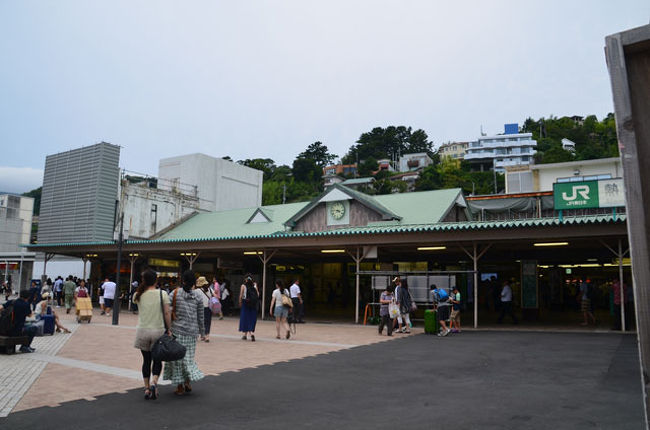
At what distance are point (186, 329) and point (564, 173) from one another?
36220mm

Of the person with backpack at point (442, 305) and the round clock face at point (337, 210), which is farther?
the round clock face at point (337, 210)

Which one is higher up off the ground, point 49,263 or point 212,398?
point 49,263

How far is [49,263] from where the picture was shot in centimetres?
4000

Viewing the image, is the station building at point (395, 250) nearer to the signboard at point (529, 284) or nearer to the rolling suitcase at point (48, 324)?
the signboard at point (529, 284)

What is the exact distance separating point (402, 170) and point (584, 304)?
104 m

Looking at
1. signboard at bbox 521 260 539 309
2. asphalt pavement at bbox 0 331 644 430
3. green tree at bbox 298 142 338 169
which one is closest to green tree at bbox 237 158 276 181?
green tree at bbox 298 142 338 169

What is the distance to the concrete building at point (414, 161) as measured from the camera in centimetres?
11756

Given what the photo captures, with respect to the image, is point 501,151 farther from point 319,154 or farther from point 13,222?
point 13,222

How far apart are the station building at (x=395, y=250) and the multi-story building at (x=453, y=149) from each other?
4049 inches

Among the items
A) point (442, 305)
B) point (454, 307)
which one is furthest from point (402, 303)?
point (454, 307)

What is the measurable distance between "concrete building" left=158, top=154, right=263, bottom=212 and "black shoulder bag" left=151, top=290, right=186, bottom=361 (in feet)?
113

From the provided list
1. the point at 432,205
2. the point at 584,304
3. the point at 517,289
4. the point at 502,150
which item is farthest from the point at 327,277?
the point at 502,150

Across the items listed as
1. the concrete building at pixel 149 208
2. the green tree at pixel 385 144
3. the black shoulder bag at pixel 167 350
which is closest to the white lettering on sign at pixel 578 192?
the black shoulder bag at pixel 167 350

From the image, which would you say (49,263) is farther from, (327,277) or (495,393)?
A: (495,393)
